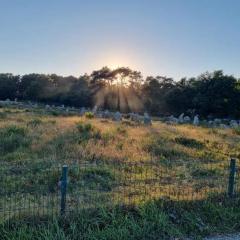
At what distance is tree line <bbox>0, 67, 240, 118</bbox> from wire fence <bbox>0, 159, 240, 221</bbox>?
3423 centimetres

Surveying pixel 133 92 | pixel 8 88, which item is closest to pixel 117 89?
pixel 133 92

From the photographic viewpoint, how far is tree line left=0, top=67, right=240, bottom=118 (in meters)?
55.5

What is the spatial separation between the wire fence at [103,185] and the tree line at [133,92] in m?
34.2

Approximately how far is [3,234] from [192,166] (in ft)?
21.9

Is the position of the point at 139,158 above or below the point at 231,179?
below

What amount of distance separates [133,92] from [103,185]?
65474 millimetres

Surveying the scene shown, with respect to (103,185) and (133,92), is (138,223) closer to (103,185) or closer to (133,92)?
(103,185)

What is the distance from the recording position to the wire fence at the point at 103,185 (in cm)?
795

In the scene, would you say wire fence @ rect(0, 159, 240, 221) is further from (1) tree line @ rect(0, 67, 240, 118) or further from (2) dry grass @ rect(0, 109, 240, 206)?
(1) tree line @ rect(0, 67, 240, 118)

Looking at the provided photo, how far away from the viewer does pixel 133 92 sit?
7531 cm

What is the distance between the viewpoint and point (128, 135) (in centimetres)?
1964

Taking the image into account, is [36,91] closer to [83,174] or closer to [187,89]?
[187,89]

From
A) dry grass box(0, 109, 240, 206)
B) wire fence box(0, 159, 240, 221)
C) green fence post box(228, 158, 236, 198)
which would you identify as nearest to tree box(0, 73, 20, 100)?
dry grass box(0, 109, 240, 206)

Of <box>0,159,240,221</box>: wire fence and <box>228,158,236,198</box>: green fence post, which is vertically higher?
<box>228,158,236,198</box>: green fence post
